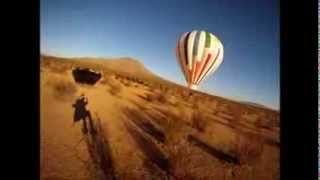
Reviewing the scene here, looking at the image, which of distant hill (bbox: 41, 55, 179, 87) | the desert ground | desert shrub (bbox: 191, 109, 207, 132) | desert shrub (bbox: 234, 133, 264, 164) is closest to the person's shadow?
the desert ground

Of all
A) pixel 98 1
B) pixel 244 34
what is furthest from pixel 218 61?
pixel 98 1

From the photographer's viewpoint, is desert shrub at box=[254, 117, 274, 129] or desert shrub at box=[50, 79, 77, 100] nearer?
desert shrub at box=[50, 79, 77, 100]

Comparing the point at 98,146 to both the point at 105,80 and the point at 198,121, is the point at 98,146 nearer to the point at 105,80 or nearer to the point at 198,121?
the point at 105,80

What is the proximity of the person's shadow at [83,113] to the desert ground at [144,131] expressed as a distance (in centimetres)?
1

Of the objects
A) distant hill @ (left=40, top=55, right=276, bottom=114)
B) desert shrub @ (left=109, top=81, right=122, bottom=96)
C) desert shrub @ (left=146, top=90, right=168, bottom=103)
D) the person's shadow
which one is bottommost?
the person's shadow

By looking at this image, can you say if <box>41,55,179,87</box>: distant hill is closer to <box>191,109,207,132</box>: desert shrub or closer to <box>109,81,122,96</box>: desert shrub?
<box>109,81,122,96</box>: desert shrub

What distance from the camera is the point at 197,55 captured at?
7.00ft

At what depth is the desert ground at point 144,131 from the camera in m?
2.05

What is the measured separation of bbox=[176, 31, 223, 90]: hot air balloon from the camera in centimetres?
212

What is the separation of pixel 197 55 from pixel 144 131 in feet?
1.08

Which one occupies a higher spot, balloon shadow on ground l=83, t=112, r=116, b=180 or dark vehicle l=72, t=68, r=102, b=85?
dark vehicle l=72, t=68, r=102, b=85

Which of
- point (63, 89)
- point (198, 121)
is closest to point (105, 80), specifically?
point (63, 89)

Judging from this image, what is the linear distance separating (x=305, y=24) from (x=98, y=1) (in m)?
0.79

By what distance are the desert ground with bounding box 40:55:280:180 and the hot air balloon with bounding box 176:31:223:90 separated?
2.4 inches
